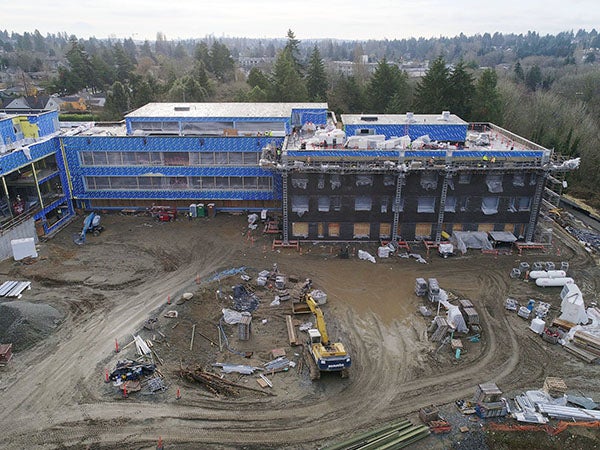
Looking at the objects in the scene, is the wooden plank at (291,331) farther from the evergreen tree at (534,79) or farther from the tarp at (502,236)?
the evergreen tree at (534,79)

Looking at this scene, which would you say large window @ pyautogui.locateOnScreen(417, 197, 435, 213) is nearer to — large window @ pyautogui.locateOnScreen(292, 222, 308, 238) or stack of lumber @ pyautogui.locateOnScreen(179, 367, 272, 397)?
large window @ pyautogui.locateOnScreen(292, 222, 308, 238)

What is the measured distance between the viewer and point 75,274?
33.0 meters

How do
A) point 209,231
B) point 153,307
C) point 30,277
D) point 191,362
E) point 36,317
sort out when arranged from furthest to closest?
point 209,231 → point 30,277 → point 153,307 → point 36,317 → point 191,362

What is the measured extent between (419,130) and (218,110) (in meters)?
19.7

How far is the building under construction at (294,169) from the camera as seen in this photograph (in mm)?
36031

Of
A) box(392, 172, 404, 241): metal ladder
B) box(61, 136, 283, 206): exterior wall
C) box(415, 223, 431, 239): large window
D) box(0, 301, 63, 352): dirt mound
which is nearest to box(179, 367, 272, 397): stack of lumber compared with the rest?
box(0, 301, 63, 352): dirt mound

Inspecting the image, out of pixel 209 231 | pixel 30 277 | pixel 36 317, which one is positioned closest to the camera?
pixel 36 317

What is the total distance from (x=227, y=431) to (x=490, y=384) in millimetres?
12892

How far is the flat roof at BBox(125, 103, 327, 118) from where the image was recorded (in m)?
43.4

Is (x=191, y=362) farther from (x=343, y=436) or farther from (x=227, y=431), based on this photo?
(x=343, y=436)

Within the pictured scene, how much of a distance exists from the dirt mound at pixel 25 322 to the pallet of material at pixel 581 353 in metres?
30.1

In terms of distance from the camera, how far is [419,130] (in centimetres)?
3934

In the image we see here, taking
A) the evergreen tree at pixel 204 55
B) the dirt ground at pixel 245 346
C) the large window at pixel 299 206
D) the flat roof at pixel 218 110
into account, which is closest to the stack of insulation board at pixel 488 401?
the dirt ground at pixel 245 346

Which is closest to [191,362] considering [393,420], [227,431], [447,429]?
[227,431]
